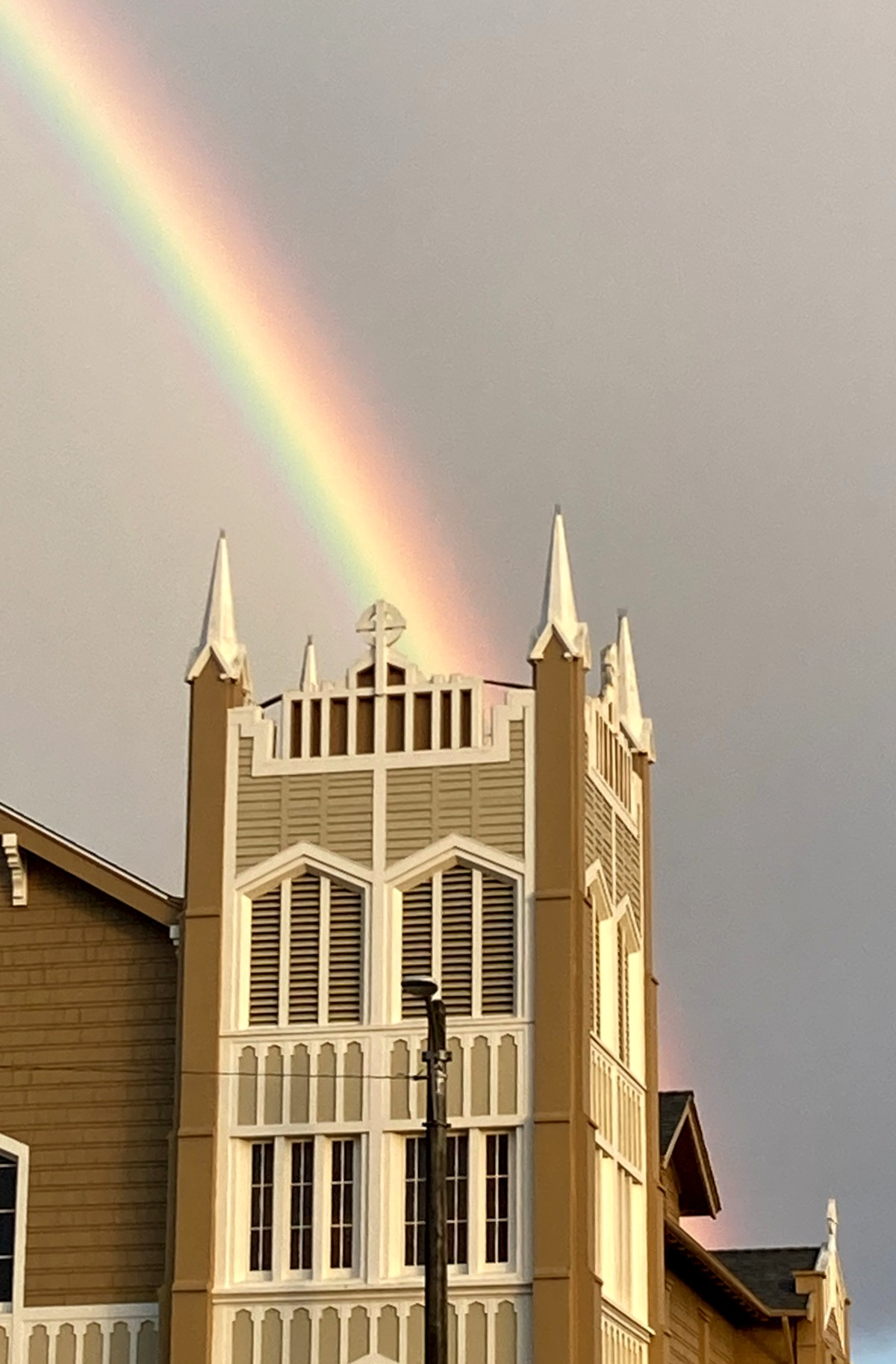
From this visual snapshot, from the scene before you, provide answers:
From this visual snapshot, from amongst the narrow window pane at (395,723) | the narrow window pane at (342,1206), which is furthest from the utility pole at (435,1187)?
the narrow window pane at (395,723)

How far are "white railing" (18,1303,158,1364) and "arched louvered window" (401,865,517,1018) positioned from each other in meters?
5.59

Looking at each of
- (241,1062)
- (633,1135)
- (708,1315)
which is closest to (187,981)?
(241,1062)

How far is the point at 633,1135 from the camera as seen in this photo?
1533 inches

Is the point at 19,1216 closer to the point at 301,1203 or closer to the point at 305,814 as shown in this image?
the point at 301,1203

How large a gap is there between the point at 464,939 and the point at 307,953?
2.23 metres

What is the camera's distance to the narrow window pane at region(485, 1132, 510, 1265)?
3534 centimetres

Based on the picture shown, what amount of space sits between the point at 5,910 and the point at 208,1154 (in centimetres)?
507

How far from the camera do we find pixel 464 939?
36500 mm

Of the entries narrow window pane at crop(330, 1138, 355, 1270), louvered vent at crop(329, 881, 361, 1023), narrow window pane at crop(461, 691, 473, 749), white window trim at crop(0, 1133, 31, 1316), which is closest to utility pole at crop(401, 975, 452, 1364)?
narrow window pane at crop(330, 1138, 355, 1270)

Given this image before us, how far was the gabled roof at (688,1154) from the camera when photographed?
47062 mm

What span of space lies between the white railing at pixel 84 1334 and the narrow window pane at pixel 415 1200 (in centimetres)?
365

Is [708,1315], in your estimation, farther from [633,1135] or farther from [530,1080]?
[530,1080]

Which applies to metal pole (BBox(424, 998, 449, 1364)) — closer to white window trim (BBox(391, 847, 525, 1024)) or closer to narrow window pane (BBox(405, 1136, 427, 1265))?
narrow window pane (BBox(405, 1136, 427, 1265))

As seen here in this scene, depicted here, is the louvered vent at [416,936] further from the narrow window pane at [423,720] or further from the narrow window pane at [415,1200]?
the narrow window pane at [423,720]
